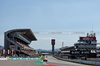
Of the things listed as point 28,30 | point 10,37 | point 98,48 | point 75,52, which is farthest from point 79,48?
point 10,37

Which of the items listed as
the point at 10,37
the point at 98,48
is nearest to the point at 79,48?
the point at 98,48

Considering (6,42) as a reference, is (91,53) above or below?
below

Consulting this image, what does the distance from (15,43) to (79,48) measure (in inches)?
1597

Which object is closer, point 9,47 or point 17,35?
point 9,47

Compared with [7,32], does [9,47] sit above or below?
below

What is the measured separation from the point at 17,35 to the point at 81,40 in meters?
40.3

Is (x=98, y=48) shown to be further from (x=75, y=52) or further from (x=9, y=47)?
(x=9, y=47)

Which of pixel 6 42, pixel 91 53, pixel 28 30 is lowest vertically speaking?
pixel 91 53

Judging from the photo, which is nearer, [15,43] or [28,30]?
[15,43]

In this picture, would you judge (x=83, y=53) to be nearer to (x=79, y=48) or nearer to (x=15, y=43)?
(x=79, y=48)

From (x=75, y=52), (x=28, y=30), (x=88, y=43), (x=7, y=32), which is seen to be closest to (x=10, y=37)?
(x=7, y=32)

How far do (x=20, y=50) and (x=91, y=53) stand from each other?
146ft

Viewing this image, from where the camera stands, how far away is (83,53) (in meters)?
120

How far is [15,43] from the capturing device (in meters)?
116
